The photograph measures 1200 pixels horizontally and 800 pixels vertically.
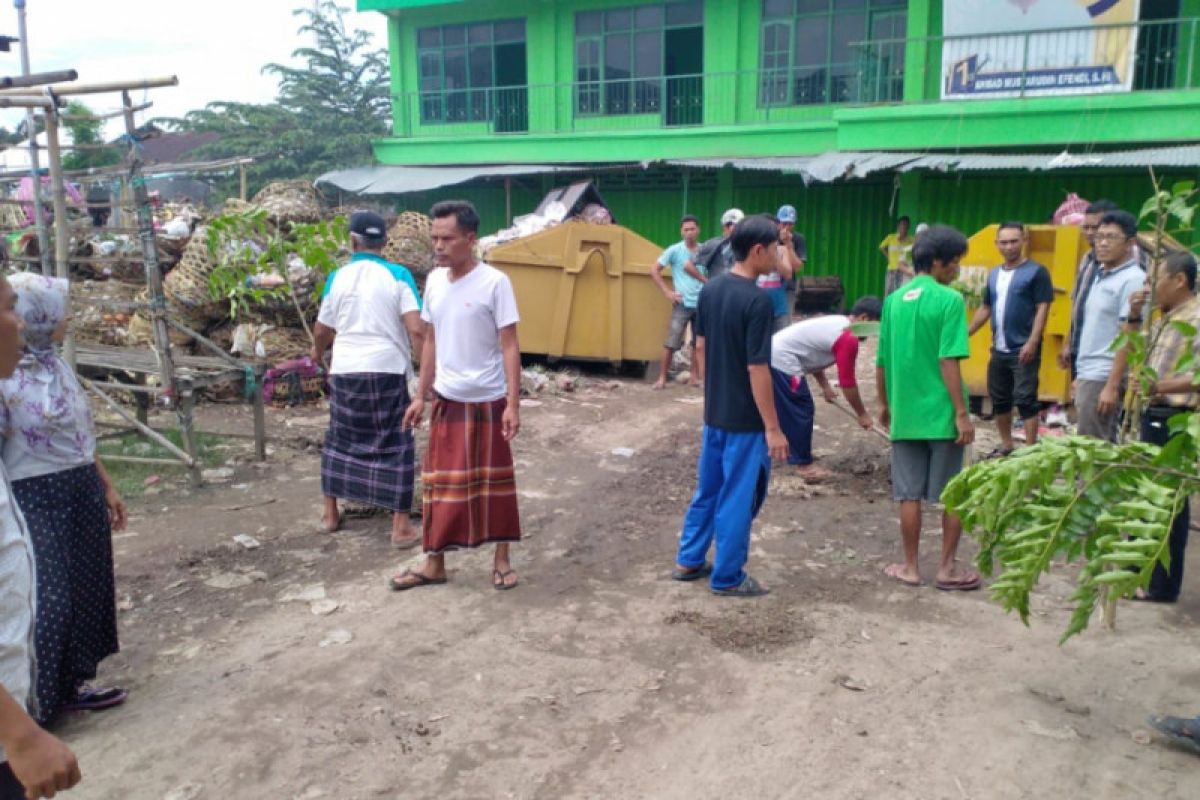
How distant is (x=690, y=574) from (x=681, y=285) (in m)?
4.79

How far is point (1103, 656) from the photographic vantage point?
3.54 meters

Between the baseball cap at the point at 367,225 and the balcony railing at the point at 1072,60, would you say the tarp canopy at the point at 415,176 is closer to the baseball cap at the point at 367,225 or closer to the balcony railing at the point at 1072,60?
the balcony railing at the point at 1072,60

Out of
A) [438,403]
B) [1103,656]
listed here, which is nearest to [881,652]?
[1103,656]

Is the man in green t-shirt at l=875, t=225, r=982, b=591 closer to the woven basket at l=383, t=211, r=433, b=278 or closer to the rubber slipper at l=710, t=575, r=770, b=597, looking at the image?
the rubber slipper at l=710, t=575, r=770, b=597

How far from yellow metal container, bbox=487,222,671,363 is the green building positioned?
196 inches

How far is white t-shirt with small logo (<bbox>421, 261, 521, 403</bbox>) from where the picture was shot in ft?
13.1

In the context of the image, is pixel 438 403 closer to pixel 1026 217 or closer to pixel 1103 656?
pixel 1103 656

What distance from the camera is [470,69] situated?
18.6 meters

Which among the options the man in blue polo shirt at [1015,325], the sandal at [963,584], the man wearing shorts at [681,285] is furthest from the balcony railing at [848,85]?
the sandal at [963,584]

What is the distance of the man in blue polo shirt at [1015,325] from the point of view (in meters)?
5.74

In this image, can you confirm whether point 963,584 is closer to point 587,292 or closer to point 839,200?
point 587,292

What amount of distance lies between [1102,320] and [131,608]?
4784mm

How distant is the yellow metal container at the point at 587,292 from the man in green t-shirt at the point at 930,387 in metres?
5.14

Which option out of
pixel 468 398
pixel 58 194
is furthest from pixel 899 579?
pixel 58 194
